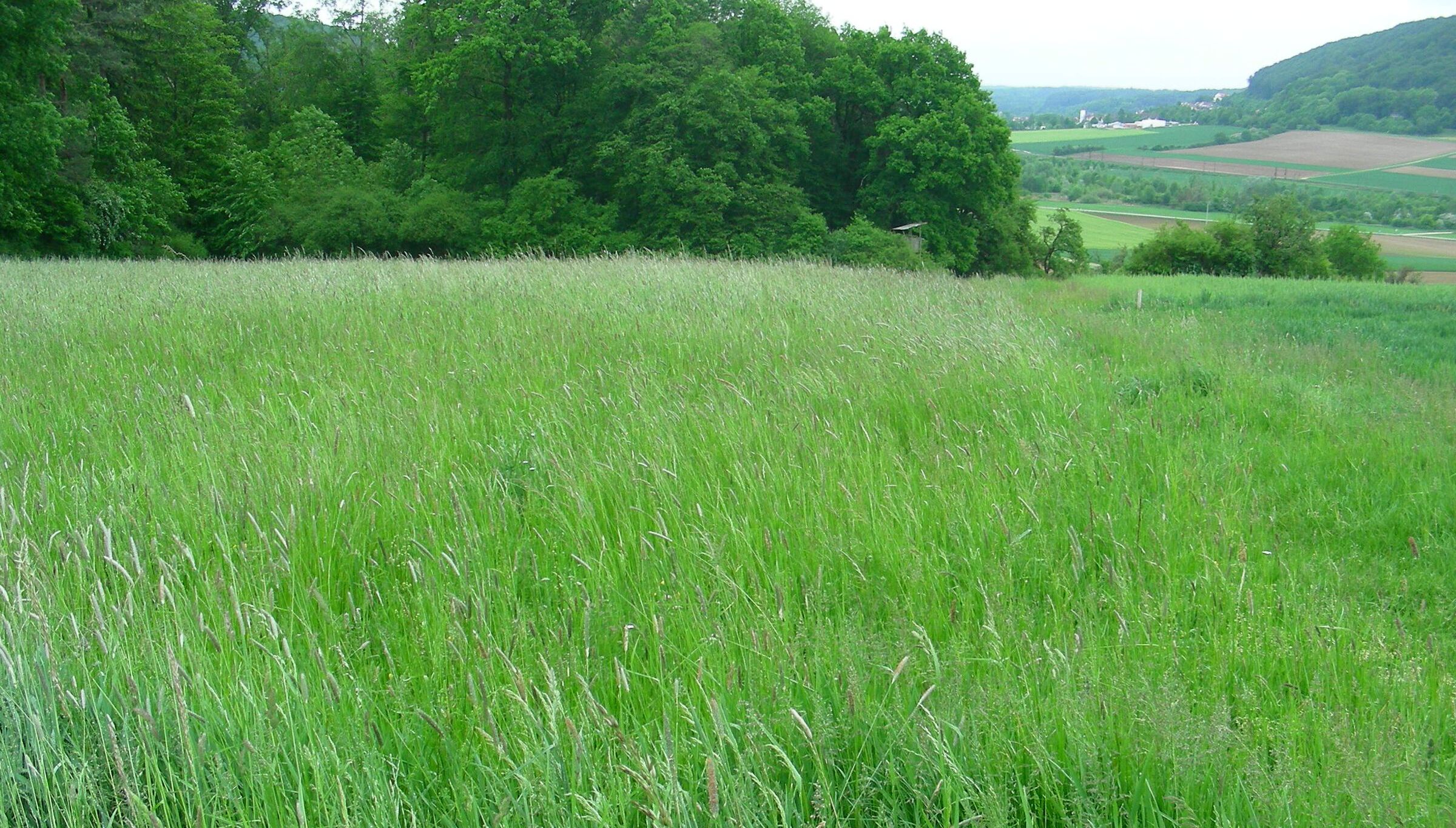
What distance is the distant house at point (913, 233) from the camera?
36.1 m

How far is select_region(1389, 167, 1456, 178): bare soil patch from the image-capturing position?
75.1m

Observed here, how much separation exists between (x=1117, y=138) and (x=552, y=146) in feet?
347

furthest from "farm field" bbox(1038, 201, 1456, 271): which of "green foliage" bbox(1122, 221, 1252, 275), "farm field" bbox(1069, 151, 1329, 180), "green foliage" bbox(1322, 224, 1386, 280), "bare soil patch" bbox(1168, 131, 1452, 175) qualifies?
"bare soil patch" bbox(1168, 131, 1452, 175)

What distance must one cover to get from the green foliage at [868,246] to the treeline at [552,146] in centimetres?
17

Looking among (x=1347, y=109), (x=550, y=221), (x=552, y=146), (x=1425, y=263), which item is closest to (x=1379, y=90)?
(x=1347, y=109)

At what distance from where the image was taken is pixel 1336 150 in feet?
287

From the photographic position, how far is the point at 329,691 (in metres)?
2.08

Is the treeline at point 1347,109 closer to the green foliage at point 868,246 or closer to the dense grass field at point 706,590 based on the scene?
the green foliage at point 868,246

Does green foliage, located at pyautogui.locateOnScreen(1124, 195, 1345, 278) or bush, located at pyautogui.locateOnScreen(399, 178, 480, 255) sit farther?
green foliage, located at pyautogui.locateOnScreen(1124, 195, 1345, 278)

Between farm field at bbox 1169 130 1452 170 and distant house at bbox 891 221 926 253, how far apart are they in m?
63.5

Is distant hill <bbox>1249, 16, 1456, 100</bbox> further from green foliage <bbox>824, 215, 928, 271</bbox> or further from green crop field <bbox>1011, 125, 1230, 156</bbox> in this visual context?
green foliage <bbox>824, 215, 928, 271</bbox>

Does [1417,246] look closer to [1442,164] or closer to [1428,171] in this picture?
[1428,171]

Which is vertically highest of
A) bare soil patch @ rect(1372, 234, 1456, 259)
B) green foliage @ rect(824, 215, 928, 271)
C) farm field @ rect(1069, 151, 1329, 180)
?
farm field @ rect(1069, 151, 1329, 180)

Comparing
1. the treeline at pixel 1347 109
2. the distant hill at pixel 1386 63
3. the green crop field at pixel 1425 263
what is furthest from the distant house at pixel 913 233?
the distant hill at pixel 1386 63
